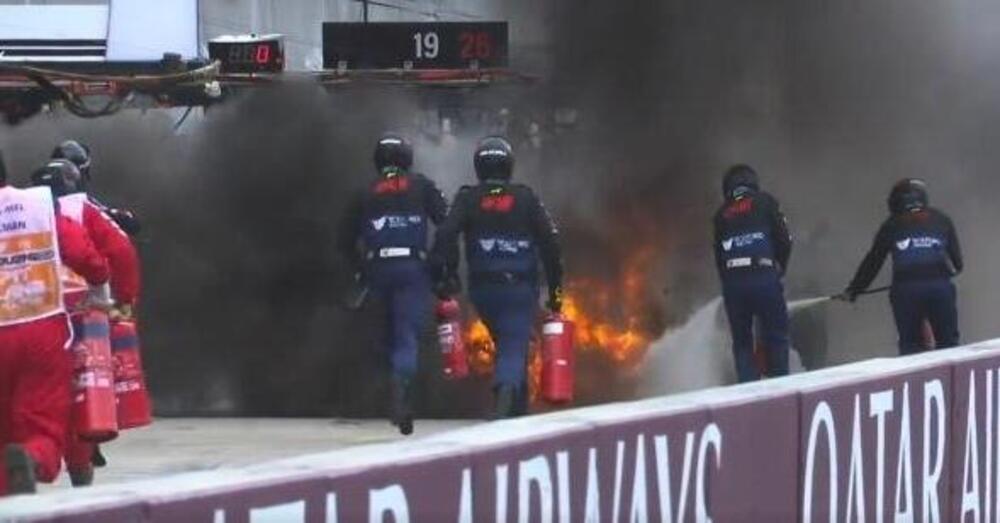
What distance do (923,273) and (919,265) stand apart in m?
0.05

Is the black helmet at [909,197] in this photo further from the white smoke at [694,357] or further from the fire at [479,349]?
the fire at [479,349]

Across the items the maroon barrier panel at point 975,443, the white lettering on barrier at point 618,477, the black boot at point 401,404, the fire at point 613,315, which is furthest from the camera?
the fire at point 613,315

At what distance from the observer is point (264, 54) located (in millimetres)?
13562

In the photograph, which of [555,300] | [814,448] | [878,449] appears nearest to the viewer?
[814,448]

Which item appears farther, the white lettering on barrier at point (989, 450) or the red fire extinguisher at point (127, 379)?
the red fire extinguisher at point (127, 379)

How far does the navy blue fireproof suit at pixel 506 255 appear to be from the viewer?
9859 millimetres

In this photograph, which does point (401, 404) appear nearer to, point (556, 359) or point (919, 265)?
point (556, 359)

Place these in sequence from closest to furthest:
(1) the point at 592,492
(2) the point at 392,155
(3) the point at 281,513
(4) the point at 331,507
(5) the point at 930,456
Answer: (3) the point at 281,513
(4) the point at 331,507
(1) the point at 592,492
(5) the point at 930,456
(2) the point at 392,155

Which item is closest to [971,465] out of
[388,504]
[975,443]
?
[975,443]

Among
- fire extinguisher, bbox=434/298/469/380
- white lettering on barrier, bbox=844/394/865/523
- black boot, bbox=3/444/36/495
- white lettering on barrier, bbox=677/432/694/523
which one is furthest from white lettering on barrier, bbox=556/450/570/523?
fire extinguisher, bbox=434/298/469/380

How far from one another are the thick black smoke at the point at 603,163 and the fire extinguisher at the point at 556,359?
97.7 inches

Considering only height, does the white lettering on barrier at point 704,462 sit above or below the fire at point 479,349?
above

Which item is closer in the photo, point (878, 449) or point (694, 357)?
point (878, 449)

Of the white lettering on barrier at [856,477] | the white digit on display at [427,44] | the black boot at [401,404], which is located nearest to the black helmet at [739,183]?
the black boot at [401,404]
